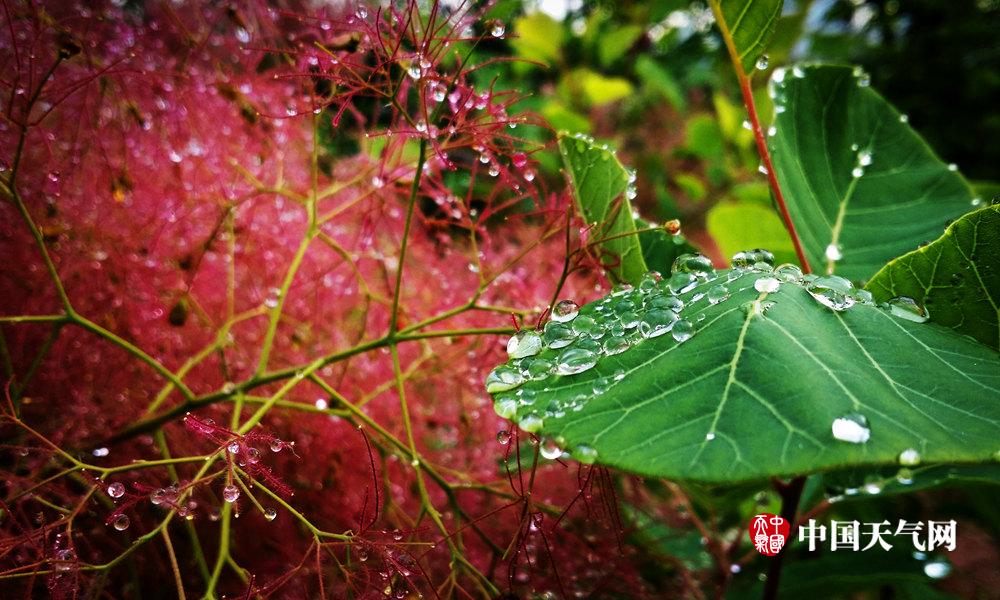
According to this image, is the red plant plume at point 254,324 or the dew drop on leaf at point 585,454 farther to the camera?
the red plant plume at point 254,324

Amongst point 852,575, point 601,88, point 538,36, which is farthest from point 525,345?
point 538,36

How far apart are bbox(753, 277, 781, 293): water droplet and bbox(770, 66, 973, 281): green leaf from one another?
266 millimetres

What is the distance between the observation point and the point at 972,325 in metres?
0.45

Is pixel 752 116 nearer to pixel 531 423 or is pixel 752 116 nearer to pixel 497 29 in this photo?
pixel 497 29

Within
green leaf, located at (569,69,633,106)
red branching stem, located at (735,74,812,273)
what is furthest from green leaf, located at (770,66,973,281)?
green leaf, located at (569,69,633,106)

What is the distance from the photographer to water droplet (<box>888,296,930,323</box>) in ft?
1.42

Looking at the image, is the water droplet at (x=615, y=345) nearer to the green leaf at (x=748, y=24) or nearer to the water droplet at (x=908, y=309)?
the water droplet at (x=908, y=309)

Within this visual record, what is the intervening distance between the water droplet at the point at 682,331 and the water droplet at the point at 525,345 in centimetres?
8

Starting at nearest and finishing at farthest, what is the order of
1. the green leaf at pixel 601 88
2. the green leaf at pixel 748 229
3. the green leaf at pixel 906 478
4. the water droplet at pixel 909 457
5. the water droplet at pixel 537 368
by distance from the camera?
the water droplet at pixel 909 457
the water droplet at pixel 537 368
the green leaf at pixel 906 478
the green leaf at pixel 748 229
the green leaf at pixel 601 88

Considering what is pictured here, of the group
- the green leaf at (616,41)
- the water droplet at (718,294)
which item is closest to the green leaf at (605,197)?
the water droplet at (718,294)

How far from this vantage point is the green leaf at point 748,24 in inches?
20.3

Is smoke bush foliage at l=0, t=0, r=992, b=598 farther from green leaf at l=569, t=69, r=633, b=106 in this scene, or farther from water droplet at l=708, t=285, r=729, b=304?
green leaf at l=569, t=69, r=633, b=106

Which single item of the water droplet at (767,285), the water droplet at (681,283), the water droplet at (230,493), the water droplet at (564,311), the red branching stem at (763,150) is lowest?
the water droplet at (230,493)

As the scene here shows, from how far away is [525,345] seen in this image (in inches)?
16.5
